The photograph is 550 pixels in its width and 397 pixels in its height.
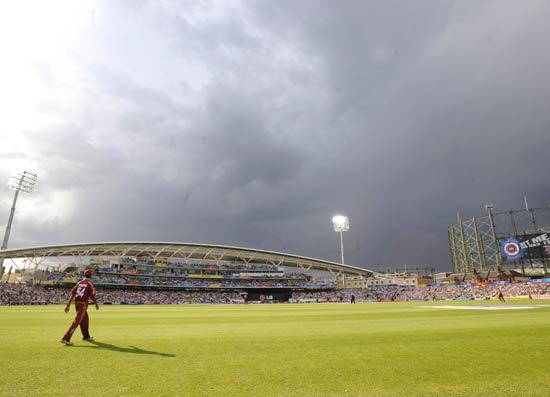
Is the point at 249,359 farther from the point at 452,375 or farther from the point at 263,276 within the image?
the point at 263,276

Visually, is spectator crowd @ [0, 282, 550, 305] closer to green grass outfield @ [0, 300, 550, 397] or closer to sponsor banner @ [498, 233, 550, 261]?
sponsor banner @ [498, 233, 550, 261]

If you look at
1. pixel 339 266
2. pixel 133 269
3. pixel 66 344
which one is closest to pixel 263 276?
pixel 339 266

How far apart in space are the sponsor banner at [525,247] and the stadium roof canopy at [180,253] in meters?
46.8

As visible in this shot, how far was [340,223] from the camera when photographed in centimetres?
9238

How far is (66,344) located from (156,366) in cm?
371

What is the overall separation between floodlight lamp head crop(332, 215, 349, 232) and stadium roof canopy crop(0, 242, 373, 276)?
19.7 m

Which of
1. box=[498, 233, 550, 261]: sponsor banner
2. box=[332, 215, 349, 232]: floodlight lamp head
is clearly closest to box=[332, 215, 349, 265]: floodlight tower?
box=[332, 215, 349, 232]: floodlight lamp head

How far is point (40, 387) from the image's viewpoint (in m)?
4.34

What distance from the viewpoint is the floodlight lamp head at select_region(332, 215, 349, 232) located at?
302 ft

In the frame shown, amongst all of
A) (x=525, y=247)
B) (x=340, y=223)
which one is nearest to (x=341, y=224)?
(x=340, y=223)

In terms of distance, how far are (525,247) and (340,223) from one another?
42714 mm

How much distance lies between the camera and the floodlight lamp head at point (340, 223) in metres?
92.2

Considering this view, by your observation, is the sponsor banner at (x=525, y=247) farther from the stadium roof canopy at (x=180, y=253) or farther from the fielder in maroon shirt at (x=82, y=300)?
the fielder in maroon shirt at (x=82, y=300)

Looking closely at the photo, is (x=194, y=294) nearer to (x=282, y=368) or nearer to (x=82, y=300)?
(x=82, y=300)
